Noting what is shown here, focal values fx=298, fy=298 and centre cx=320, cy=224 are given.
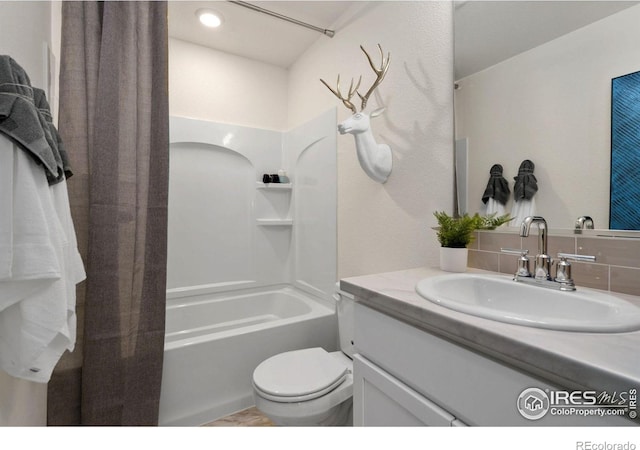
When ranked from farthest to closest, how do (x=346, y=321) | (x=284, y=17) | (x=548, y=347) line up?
(x=284, y=17)
(x=346, y=321)
(x=548, y=347)

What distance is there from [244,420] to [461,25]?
7.42 feet

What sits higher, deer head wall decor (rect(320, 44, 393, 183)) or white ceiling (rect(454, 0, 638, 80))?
white ceiling (rect(454, 0, 638, 80))

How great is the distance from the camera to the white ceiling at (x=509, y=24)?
958 mm

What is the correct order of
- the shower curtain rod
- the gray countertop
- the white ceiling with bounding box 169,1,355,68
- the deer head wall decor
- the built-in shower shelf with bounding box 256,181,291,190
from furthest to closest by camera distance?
1. the built-in shower shelf with bounding box 256,181,291,190
2. the white ceiling with bounding box 169,1,355,68
3. the shower curtain rod
4. the deer head wall decor
5. the gray countertop

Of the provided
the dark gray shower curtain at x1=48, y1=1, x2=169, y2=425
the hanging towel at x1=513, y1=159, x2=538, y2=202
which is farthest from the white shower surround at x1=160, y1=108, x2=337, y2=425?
Result: the hanging towel at x1=513, y1=159, x2=538, y2=202

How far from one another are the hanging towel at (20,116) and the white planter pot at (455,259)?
1250mm

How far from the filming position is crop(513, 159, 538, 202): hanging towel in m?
1.07

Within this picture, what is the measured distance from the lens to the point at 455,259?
3.79 feet

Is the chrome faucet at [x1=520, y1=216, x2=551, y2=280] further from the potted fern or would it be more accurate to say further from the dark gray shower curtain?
the dark gray shower curtain

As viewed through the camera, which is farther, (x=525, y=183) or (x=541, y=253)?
(x=525, y=183)

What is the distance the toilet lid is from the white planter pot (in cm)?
69

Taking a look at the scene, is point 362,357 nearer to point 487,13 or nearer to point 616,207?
point 616,207

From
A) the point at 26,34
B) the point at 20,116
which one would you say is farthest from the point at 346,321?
the point at 26,34

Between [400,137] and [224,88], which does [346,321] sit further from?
[224,88]
